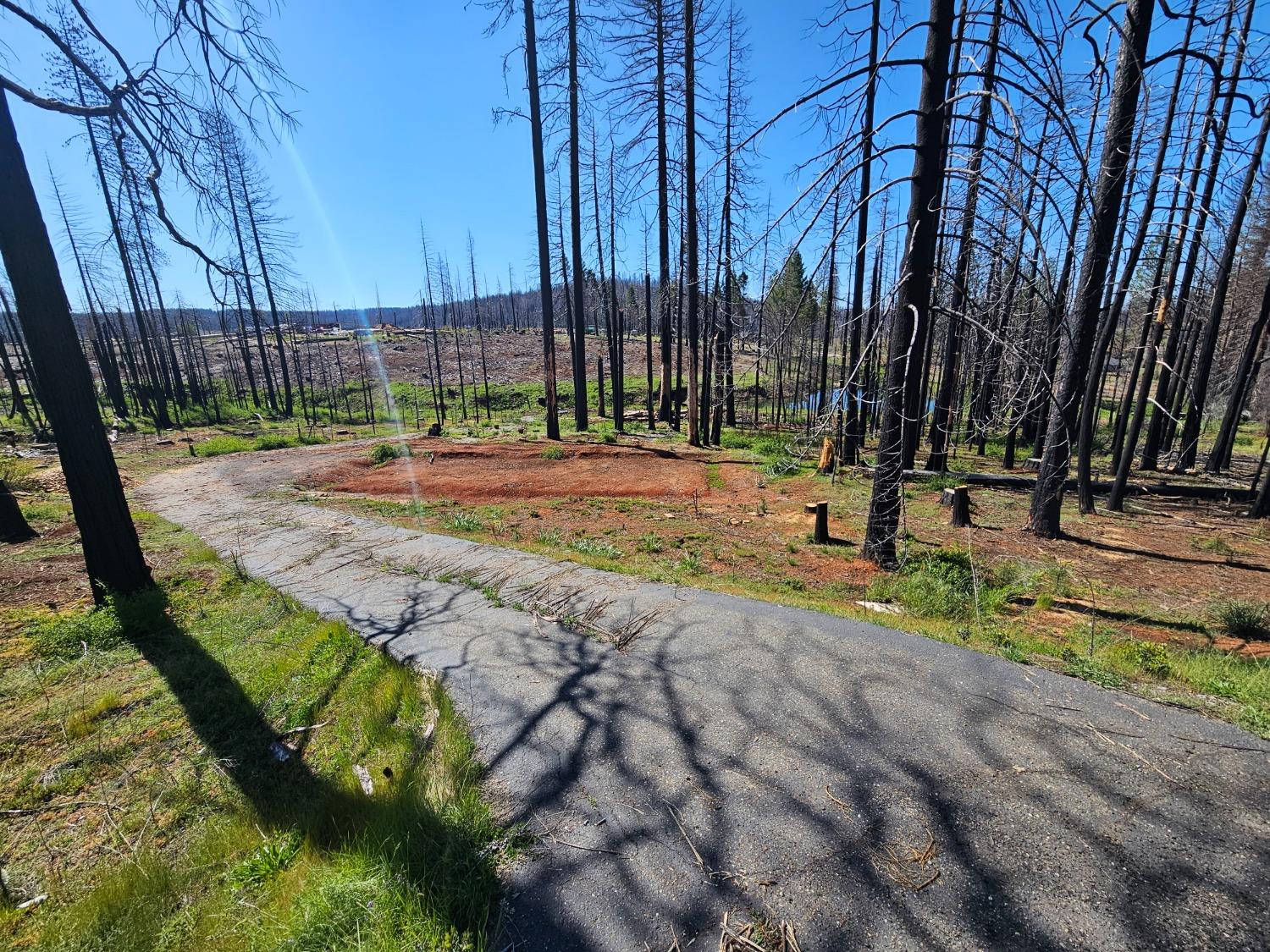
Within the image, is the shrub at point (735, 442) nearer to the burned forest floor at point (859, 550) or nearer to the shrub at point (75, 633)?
the burned forest floor at point (859, 550)

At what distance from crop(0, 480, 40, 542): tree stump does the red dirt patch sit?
15.6 ft

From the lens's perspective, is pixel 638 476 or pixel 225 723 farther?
pixel 638 476

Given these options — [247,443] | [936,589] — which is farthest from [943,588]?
[247,443]

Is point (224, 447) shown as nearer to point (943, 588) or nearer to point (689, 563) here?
point (689, 563)

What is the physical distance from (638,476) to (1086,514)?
9635 mm

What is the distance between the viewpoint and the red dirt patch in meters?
11.1

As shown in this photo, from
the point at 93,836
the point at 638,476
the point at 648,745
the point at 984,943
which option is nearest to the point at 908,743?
the point at 984,943

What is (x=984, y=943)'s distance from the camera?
4.99 feet

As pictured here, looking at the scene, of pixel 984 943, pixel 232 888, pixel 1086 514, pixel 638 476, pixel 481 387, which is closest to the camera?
pixel 984 943

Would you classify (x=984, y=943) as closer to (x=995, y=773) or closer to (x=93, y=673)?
(x=995, y=773)

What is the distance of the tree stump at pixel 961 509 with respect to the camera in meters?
8.47

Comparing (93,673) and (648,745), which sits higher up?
(648,745)

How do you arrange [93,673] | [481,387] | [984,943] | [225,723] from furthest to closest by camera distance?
[481,387]
[93,673]
[225,723]
[984,943]

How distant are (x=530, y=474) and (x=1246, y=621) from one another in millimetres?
12221
